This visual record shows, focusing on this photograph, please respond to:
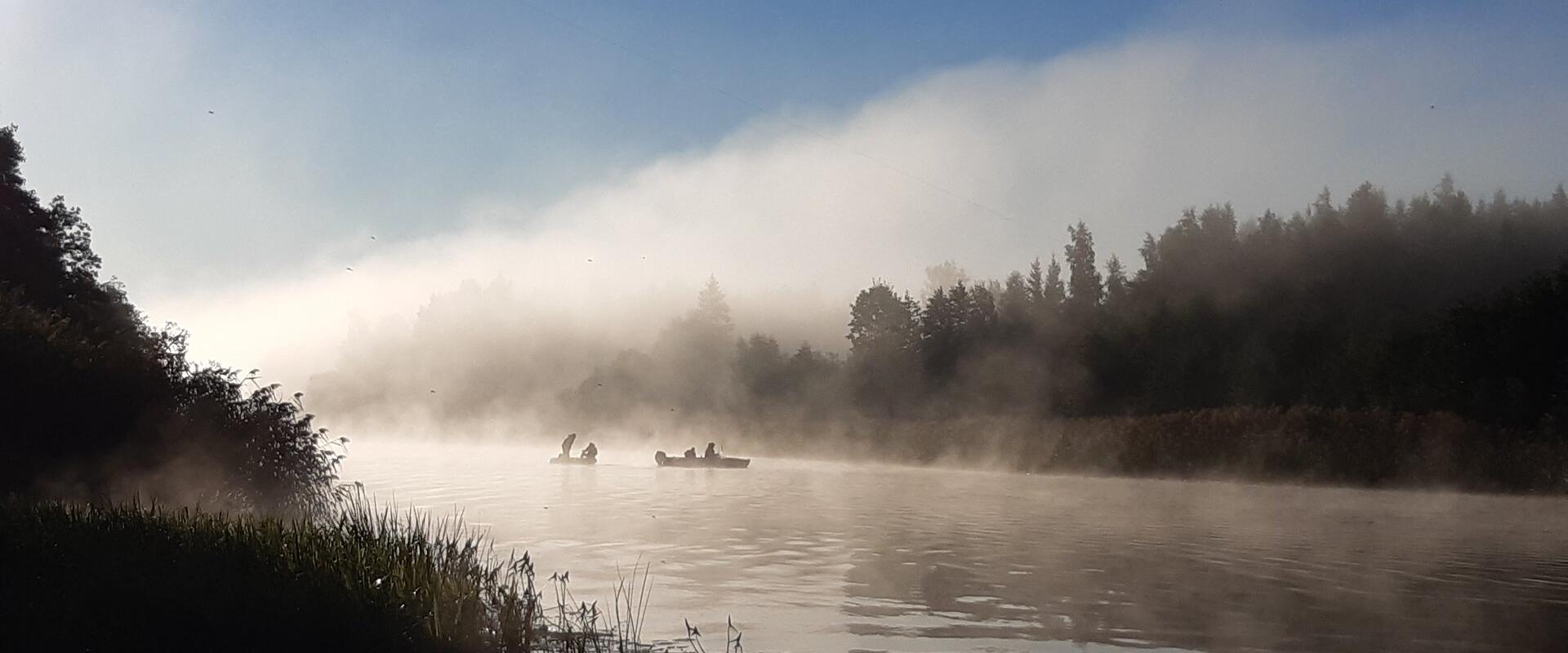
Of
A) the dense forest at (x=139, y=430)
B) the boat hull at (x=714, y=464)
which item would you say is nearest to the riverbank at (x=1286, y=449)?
the boat hull at (x=714, y=464)

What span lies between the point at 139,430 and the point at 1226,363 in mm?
64486

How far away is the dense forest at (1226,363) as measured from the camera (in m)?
47.7

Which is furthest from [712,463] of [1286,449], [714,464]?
[1286,449]

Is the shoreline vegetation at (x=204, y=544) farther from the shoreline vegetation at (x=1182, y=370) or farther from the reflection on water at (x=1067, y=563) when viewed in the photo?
the shoreline vegetation at (x=1182, y=370)

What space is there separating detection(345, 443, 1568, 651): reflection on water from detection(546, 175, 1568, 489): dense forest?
20.0 feet

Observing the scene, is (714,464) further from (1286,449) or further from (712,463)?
(1286,449)

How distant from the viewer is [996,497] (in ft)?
132

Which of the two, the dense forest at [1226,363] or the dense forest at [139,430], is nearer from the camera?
the dense forest at [139,430]

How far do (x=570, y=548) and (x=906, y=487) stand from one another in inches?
1021

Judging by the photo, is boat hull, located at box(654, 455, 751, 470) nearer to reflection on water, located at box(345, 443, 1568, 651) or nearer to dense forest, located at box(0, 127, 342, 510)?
reflection on water, located at box(345, 443, 1568, 651)

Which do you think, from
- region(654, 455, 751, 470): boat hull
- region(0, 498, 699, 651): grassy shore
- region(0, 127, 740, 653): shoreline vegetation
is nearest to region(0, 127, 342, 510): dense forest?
region(0, 127, 740, 653): shoreline vegetation

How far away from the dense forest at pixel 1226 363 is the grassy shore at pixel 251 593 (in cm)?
3792

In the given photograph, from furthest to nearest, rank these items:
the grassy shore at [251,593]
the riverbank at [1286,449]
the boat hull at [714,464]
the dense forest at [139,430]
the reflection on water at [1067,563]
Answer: the boat hull at [714,464] → the riverbank at [1286,449] → the dense forest at [139,430] → the reflection on water at [1067,563] → the grassy shore at [251,593]

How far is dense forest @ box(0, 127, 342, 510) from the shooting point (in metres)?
22.2
